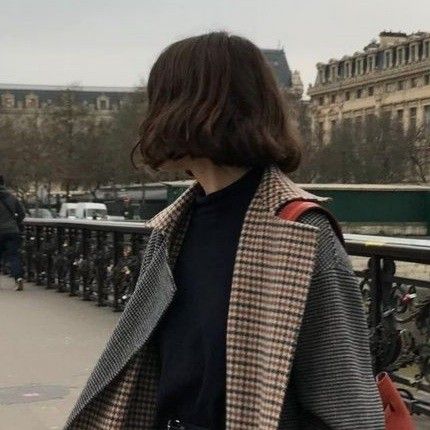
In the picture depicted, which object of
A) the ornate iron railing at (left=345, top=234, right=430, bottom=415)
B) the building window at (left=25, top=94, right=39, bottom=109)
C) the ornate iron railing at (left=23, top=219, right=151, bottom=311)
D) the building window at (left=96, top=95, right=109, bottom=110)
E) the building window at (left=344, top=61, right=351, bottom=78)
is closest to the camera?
the ornate iron railing at (left=345, top=234, right=430, bottom=415)

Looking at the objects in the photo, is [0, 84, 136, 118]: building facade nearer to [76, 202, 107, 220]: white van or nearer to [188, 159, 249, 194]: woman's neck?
[76, 202, 107, 220]: white van

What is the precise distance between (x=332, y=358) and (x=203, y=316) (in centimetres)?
30

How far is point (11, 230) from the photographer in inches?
569

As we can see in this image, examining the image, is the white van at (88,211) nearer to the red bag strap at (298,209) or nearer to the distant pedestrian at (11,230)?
the distant pedestrian at (11,230)

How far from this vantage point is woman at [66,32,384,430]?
6.30 feet

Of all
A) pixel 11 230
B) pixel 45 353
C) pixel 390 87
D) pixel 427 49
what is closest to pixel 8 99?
Answer: pixel 390 87

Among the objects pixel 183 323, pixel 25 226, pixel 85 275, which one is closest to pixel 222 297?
pixel 183 323

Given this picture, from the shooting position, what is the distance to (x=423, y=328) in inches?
215

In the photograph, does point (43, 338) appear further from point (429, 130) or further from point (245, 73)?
point (429, 130)

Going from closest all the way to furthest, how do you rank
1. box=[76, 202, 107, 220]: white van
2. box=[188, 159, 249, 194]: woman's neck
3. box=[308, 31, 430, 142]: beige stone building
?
1. box=[188, 159, 249, 194]: woman's neck
2. box=[76, 202, 107, 220]: white van
3. box=[308, 31, 430, 142]: beige stone building

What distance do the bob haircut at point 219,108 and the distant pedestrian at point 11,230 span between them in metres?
12.4

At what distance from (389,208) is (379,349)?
2667cm

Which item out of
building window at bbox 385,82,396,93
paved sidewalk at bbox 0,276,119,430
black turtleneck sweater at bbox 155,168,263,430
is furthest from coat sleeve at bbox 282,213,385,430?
building window at bbox 385,82,396,93

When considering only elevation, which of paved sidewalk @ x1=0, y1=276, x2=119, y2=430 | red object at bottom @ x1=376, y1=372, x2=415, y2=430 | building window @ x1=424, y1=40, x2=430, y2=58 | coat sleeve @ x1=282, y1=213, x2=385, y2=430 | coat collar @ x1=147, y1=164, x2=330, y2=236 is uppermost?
building window @ x1=424, y1=40, x2=430, y2=58
